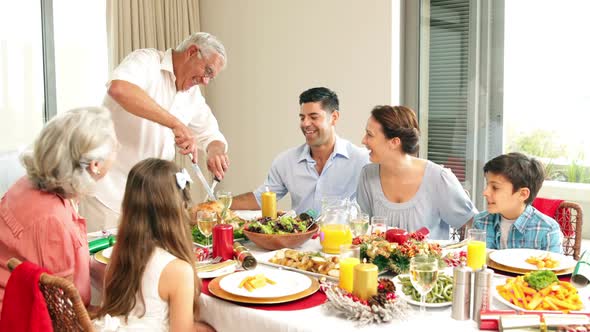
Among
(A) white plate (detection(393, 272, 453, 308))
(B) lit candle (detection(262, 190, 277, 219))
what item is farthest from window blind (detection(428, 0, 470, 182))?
(A) white plate (detection(393, 272, 453, 308))

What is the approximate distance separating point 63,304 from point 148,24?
Answer: 10.5ft

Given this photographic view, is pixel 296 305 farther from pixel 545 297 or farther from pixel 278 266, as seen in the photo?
pixel 545 297

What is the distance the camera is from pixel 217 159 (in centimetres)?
310

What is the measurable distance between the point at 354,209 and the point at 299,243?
0.25 m

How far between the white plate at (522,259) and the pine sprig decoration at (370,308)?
53cm

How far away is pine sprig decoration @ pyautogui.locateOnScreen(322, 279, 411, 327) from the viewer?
158 centimetres

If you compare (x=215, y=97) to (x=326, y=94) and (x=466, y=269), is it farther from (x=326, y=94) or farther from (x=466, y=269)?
(x=466, y=269)

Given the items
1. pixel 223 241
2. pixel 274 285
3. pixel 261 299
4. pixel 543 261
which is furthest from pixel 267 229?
pixel 543 261

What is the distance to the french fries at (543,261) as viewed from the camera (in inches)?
76.0

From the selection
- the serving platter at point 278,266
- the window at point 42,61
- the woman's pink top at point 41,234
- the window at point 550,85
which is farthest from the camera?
the window at point 42,61

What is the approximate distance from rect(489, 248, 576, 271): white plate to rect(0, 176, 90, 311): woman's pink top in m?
1.33

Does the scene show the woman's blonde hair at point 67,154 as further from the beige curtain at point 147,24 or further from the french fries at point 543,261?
the beige curtain at point 147,24

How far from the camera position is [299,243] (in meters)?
2.30


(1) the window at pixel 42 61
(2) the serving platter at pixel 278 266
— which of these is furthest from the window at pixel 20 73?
(2) the serving platter at pixel 278 266
